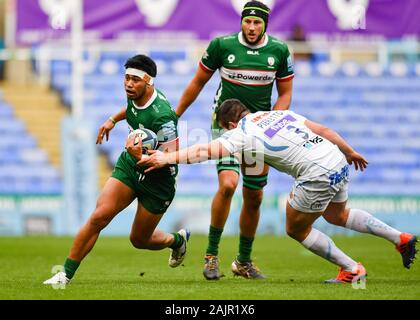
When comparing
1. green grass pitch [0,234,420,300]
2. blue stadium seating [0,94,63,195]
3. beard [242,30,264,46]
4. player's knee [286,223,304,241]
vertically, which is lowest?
blue stadium seating [0,94,63,195]

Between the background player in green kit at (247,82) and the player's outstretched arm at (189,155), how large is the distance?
1.38m

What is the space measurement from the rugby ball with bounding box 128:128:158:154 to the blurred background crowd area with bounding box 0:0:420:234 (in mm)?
10295

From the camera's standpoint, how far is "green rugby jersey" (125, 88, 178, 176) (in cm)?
906

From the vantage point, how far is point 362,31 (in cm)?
2106

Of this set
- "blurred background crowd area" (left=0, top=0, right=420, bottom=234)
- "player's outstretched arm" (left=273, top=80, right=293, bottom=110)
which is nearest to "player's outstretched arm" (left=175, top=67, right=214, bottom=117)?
"player's outstretched arm" (left=273, top=80, right=293, bottom=110)

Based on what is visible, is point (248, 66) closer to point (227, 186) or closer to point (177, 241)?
point (227, 186)

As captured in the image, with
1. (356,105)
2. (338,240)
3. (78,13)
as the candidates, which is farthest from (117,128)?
(338,240)

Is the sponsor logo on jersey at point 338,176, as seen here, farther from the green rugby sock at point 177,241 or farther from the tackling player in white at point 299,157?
the green rugby sock at point 177,241

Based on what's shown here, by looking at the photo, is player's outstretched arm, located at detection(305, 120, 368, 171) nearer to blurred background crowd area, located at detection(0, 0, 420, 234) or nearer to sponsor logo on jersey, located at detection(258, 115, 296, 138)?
sponsor logo on jersey, located at detection(258, 115, 296, 138)

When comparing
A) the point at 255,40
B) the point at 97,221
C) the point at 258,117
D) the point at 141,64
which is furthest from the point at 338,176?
the point at 97,221

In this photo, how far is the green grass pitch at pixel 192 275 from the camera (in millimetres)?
8125

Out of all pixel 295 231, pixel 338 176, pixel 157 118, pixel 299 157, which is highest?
pixel 157 118

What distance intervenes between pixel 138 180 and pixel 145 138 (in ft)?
1.87

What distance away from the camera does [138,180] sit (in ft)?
30.1
